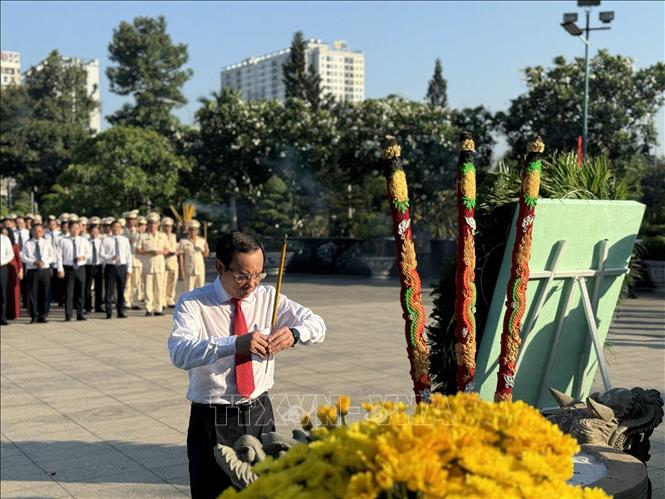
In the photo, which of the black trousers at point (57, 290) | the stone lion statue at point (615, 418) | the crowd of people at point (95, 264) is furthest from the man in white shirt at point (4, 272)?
the stone lion statue at point (615, 418)

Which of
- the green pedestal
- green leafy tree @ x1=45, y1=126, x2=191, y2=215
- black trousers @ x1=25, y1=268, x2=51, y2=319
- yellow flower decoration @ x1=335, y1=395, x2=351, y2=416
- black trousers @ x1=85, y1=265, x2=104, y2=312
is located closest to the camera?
yellow flower decoration @ x1=335, y1=395, x2=351, y2=416

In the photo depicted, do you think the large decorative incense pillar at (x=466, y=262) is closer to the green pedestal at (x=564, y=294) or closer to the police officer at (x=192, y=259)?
the green pedestal at (x=564, y=294)

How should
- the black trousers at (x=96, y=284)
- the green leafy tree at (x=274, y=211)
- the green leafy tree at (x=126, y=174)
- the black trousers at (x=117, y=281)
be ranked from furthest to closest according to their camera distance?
the green leafy tree at (x=126, y=174)
the green leafy tree at (x=274, y=211)
the black trousers at (x=96, y=284)
the black trousers at (x=117, y=281)

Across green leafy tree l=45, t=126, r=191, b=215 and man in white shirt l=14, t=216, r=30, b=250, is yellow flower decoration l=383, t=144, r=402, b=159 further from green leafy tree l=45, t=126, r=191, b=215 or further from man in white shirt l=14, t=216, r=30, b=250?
green leafy tree l=45, t=126, r=191, b=215

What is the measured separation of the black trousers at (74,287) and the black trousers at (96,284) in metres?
0.42

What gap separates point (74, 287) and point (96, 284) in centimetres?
80

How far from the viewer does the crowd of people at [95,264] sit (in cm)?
1520

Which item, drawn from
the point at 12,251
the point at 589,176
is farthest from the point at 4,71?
the point at 589,176

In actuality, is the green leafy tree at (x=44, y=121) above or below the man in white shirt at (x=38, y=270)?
above

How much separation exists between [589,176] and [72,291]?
37.8 ft

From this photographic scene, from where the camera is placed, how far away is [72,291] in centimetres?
1544

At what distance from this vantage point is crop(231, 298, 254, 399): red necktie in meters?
3.59

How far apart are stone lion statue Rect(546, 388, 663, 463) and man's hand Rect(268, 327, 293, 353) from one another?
172 centimetres

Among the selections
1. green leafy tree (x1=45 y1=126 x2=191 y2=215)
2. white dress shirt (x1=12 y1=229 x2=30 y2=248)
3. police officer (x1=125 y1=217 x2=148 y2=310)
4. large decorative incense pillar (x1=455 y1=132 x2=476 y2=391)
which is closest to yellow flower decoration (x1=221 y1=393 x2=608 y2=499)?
large decorative incense pillar (x1=455 y1=132 x2=476 y2=391)
